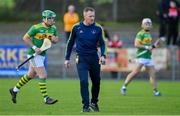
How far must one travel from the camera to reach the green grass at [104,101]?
1772 centimetres

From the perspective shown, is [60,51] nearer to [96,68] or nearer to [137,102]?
[137,102]

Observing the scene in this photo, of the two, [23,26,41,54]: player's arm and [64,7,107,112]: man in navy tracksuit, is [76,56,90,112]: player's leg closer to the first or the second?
[64,7,107,112]: man in navy tracksuit

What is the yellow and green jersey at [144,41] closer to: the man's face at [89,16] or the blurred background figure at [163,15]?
the man's face at [89,16]

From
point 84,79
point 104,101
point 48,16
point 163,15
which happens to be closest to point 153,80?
point 104,101

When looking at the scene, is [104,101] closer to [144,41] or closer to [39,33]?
[39,33]

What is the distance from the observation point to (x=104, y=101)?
20.9 m

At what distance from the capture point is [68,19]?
3388 centimetres

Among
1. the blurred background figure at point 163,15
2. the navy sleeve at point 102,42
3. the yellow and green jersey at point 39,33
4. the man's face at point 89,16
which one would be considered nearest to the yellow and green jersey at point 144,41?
the yellow and green jersey at point 39,33

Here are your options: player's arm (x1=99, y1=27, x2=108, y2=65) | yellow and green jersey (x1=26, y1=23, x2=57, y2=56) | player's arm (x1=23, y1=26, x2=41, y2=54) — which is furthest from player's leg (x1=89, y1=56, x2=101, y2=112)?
yellow and green jersey (x1=26, y1=23, x2=57, y2=56)

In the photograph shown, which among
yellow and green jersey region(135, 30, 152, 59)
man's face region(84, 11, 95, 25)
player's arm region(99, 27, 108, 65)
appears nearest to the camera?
man's face region(84, 11, 95, 25)

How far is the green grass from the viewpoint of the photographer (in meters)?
17.7

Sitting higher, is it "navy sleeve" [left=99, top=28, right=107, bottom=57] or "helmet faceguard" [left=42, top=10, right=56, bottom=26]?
"helmet faceguard" [left=42, top=10, right=56, bottom=26]

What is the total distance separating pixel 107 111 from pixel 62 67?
51.5 feet

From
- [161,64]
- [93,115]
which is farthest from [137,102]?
[161,64]
